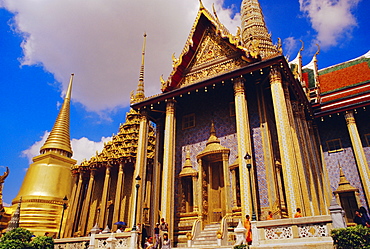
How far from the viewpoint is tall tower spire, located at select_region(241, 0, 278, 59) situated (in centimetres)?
2064

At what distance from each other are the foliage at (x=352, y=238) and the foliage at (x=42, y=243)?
31.6 ft

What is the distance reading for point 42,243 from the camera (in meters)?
11.1

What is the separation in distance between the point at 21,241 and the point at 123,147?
13888 mm

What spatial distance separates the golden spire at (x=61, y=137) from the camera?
30062mm

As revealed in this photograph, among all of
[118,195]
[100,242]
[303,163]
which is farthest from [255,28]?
[100,242]

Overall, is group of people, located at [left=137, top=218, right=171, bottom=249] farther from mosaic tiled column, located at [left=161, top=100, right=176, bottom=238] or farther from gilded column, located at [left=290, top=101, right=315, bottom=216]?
gilded column, located at [left=290, top=101, right=315, bottom=216]

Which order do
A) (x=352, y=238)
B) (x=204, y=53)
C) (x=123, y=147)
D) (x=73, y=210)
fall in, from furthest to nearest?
(x=123, y=147), (x=73, y=210), (x=204, y=53), (x=352, y=238)

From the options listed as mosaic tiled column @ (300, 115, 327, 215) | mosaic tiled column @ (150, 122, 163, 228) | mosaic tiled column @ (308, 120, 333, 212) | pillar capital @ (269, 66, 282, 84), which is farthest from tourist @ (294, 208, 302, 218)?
mosaic tiled column @ (150, 122, 163, 228)

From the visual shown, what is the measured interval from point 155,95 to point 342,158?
1054 cm

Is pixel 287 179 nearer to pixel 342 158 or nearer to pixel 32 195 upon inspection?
pixel 342 158

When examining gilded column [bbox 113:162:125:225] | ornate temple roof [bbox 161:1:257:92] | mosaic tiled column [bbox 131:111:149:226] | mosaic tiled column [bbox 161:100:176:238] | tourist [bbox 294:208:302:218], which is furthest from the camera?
gilded column [bbox 113:162:125:225]

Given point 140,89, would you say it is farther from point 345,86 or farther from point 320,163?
point 345,86

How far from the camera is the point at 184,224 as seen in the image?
43.6 ft

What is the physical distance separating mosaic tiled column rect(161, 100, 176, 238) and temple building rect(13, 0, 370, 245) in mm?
42
